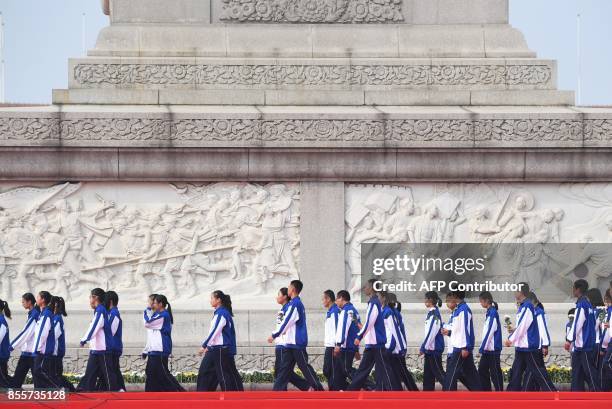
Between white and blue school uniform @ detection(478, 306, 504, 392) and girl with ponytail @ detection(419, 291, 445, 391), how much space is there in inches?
21.3

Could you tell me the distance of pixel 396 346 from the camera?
18.3 m

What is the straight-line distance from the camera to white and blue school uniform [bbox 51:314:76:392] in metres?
18.0

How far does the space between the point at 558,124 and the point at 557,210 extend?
1197 mm

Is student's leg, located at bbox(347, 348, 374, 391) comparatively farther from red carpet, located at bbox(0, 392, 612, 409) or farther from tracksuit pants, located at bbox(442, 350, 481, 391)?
red carpet, located at bbox(0, 392, 612, 409)

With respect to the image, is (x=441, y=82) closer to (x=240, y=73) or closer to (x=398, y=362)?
(x=240, y=73)

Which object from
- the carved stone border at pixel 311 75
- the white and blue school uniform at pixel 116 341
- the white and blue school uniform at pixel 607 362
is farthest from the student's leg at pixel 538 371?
the white and blue school uniform at pixel 116 341

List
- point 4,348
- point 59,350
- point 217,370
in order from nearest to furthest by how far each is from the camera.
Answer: point 217,370
point 59,350
point 4,348

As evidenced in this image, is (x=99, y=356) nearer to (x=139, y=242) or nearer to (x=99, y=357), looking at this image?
(x=99, y=357)

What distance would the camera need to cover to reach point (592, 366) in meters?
18.1

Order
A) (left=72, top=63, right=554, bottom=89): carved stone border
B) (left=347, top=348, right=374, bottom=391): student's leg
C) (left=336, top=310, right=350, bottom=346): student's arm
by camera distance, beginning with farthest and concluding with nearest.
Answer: (left=72, top=63, right=554, bottom=89): carved stone border < (left=336, top=310, right=350, bottom=346): student's arm < (left=347, top=348, right=374, bottom=391): student's leg

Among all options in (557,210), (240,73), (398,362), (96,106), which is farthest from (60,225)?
(557,210)

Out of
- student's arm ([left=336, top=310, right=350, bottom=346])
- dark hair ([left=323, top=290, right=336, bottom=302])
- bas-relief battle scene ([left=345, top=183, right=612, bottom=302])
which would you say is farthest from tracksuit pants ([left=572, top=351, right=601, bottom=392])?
dark hair ([left=323, top=290, right=336, bottom=302])

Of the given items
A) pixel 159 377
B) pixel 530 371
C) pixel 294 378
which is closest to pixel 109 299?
pixel 159 377

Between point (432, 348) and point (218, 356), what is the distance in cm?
285
